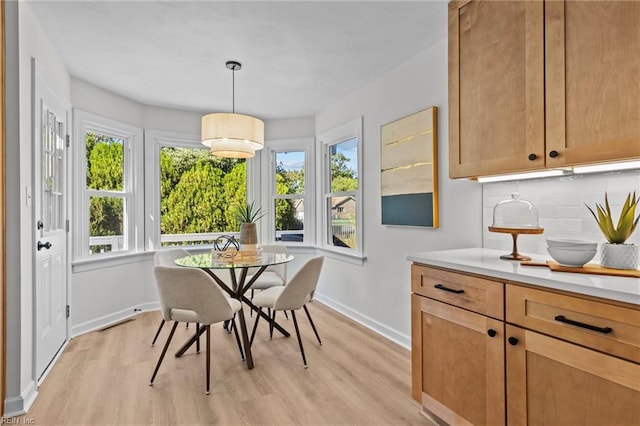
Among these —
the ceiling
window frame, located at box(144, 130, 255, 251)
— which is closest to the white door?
the ceiling

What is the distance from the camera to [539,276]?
1354 mm

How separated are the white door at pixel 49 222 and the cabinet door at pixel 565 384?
2737 mm

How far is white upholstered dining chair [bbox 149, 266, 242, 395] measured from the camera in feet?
7.19

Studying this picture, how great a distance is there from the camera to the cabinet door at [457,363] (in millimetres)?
1511

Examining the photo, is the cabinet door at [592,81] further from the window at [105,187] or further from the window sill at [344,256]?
the window at [105,187]

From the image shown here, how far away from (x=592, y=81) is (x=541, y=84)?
0.20 metres

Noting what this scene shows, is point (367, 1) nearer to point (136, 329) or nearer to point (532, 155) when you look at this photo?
point (532, 155)

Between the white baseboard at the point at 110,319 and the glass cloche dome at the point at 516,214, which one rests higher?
the glass cloche dome at the point at 516,214

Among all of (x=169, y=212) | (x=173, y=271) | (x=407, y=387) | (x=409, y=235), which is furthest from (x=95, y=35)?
(x=407, y=387)

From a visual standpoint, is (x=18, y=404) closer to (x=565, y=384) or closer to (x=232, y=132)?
(x=232, y=132)

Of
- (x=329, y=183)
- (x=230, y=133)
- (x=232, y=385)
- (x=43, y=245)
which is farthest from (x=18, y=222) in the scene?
(x=329, y=183)

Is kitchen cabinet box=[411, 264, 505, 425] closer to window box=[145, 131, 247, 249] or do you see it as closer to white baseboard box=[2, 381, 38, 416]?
white baseboard box=[2, 381, 38, 416]

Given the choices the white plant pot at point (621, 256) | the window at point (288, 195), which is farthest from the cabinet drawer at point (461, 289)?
the window at point (288, 195)

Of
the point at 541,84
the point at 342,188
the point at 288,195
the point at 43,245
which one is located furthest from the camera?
the point at 288,195
